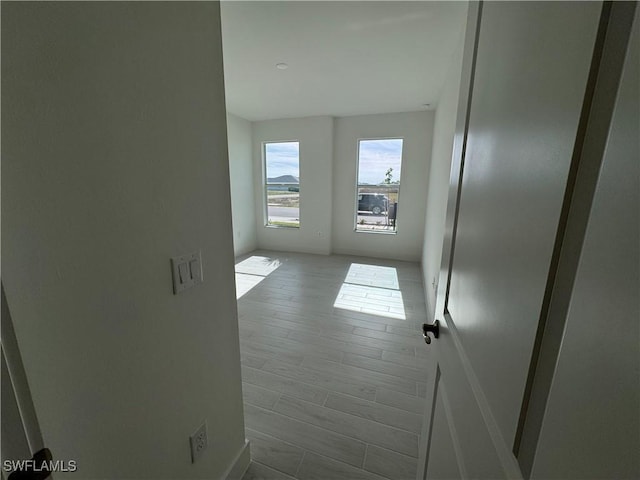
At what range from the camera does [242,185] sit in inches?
202

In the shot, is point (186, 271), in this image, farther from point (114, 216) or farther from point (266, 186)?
point (266, 186)

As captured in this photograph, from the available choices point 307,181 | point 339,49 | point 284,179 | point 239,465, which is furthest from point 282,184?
point 239,465

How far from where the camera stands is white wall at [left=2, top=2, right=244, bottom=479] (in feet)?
1.68

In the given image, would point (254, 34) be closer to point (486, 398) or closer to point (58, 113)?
point (58, 113)

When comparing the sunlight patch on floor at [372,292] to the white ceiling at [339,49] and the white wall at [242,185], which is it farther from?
the white ceiling at [339,49]

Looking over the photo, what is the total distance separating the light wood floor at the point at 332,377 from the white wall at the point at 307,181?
1.67 meters

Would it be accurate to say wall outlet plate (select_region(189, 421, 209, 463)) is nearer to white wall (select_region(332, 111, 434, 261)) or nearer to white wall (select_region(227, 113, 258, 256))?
white wall (select_region(227, 113, 258, 256))

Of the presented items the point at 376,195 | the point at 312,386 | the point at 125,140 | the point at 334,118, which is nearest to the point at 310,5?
the point at 125,140

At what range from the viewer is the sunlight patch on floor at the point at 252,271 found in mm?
3699

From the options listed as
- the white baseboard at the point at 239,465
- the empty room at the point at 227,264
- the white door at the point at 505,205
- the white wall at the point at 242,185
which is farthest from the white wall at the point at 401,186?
the white baseboard at the point at 239,465

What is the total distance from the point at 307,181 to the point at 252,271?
2010 millimetres

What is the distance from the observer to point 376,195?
16.5 ft

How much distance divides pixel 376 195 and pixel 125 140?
4.65 m

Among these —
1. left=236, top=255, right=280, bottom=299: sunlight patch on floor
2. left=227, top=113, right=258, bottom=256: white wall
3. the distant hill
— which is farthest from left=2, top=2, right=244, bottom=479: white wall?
the distant hill
